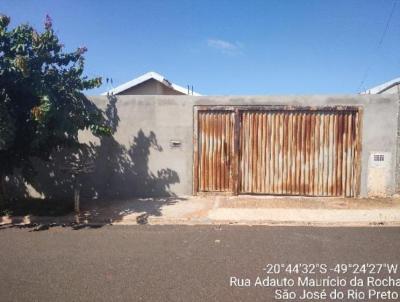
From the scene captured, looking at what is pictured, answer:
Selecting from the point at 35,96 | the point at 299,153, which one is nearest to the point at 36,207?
the point at 35,96

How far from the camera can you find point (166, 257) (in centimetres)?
500

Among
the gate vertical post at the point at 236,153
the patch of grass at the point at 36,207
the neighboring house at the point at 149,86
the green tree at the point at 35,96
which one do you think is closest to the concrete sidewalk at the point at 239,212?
the patch of grass at the point at 36,207

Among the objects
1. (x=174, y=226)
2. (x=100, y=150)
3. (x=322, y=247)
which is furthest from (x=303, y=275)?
(x=100, y=150)

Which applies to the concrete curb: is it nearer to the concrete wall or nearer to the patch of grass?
the patch of grass

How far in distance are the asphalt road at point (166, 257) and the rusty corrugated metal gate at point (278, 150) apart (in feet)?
8.53

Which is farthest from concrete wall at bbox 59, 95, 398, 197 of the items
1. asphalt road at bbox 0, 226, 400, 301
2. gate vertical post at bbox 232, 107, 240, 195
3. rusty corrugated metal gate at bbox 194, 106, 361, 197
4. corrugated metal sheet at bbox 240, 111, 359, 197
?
asphalt road at bbox 0, 226, 400, 301

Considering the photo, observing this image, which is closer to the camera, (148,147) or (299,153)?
(299,153)

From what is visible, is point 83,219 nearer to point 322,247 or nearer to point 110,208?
point 110,208

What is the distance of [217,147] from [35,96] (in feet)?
14.8

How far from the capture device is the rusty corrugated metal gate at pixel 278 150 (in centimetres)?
878

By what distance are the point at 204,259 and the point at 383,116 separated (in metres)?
6.42

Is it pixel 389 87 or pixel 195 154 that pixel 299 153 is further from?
pixel 389 87

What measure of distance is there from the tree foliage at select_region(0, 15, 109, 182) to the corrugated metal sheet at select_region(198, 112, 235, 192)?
8.81 feet

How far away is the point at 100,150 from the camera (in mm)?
9250
